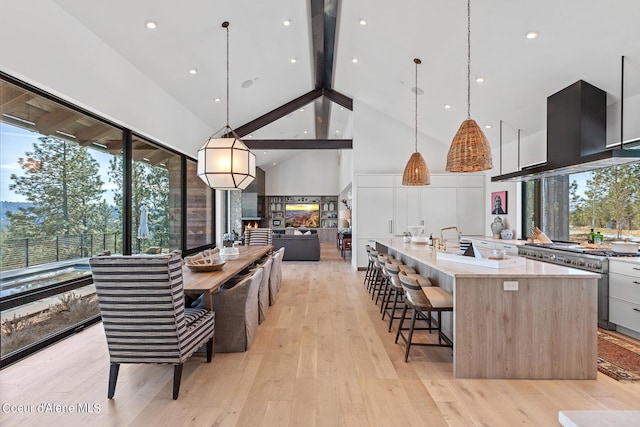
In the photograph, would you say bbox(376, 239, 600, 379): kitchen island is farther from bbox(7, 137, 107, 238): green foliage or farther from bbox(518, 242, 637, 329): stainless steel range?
bbox(7, 137, 107, 238): green foliage

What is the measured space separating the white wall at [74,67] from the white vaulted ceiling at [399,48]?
0.16 meters

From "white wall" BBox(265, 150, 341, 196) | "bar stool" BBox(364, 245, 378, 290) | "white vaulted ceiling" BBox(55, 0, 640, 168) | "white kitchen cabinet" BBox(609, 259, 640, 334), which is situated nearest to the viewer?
"white kitchen cabinet" BBox(609, 259, 640, 334)

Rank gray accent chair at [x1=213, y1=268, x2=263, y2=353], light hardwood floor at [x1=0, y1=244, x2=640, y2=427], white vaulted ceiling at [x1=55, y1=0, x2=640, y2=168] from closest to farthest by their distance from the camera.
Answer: light hardwood floor at [x1=0, y1=244, x2=640, y2=427] → gray accent chair at [x1=213, y1=268, x2=263, y2=353] → white vaulted ceiling at [x1=55, y1=0, x2=640, y2=168]

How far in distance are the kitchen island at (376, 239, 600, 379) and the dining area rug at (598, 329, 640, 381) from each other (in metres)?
0.31

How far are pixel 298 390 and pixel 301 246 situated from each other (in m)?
6.96

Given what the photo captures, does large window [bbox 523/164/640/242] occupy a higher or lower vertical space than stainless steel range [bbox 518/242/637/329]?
higher

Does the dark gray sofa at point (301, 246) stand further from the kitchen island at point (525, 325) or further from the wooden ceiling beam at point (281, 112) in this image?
the kitchen island at point (525, 325)

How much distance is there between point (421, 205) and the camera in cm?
777

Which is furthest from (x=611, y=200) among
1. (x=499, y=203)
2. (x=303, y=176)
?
(x=303, y=176)

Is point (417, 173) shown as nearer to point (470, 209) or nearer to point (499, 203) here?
point (499, 203)

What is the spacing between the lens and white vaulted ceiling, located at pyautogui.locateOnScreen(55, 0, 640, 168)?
3541 millimetres

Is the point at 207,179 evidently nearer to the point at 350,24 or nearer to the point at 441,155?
the point at 350,24

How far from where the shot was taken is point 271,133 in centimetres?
985

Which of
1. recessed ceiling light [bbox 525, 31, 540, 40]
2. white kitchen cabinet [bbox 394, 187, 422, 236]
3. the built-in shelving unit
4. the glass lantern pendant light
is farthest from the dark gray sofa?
recessed ceiling light [bbox 525, 31, 540, 40]
